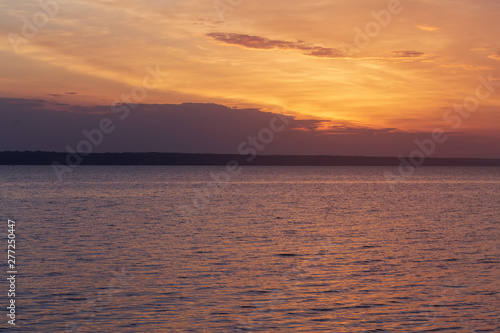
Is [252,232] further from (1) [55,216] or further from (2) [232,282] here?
(1) [55,216]

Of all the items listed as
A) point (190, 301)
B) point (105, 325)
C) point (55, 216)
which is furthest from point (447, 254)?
point (55, 216)

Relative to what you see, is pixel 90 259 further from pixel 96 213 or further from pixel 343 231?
pixel 96 213

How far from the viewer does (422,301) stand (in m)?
23.0

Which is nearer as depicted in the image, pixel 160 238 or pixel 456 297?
pixel 456 297

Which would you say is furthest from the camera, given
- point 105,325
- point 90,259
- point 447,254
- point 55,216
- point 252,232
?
point 55,216

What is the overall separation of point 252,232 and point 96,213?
77.6 feet

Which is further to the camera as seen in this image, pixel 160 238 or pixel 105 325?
pixel 160 238

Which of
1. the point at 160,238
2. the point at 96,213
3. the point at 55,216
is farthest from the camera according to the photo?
the point at 96,213

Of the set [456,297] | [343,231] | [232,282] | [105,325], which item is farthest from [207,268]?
[343,231]

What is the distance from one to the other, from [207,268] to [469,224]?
33.1 metres

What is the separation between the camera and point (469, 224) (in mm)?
53688

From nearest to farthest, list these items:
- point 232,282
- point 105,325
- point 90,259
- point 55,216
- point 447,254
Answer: point 105,325
point 232,282
point 90,259
point 447,254
point 55,216

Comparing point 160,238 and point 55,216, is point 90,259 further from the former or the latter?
point 55,216

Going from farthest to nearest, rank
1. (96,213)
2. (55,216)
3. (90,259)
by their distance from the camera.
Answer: (96,213), (55,216), (90,259)
